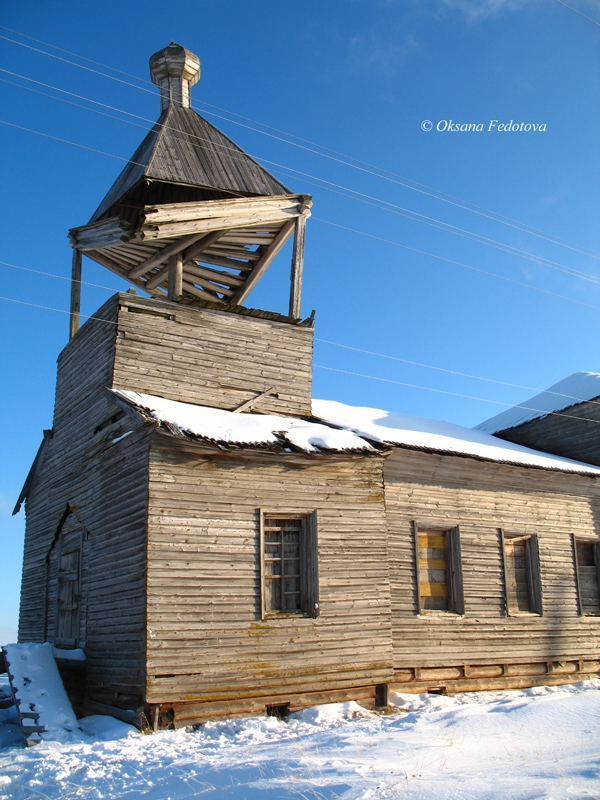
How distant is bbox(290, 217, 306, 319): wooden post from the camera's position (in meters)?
13.7

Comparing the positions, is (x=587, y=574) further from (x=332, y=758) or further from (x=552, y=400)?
(x=332, y=758)

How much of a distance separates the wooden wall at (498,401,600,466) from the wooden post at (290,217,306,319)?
1010cm

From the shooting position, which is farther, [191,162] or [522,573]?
[522,573]

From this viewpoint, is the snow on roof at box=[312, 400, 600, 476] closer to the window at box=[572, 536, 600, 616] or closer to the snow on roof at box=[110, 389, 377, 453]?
the snow on roof at box=[110, 389, 377, 453]

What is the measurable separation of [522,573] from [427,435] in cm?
383

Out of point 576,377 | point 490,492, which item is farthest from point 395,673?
point 576,377

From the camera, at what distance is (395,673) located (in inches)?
487

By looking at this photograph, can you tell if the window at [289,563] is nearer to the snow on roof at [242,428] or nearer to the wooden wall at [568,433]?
the snow on roof at [242,428]

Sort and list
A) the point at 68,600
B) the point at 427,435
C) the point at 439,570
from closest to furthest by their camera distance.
Answer: the point at 68,600, the point at 439,570, the point at 427,435

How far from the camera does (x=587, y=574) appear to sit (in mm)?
16266

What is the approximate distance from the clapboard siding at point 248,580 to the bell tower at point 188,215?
3.60 metres

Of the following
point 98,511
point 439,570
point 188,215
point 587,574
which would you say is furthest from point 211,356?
point 587,574

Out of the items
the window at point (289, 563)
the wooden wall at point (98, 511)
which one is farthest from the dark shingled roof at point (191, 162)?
the window at point (289, 563)

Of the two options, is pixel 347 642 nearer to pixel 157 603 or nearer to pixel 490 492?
pixel 157 603
